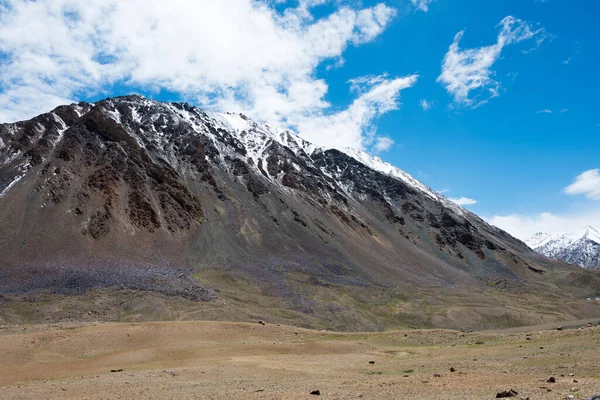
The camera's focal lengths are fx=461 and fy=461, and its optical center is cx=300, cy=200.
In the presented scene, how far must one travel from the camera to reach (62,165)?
137 m

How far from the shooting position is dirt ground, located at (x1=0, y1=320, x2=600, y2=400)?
69.6 ft

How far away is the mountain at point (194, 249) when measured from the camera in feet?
283

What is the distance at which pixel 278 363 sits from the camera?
3228 centimetres

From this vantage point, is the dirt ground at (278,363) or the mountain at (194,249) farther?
the mountain at (194,249)

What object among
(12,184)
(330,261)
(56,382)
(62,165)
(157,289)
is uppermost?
(62,165)

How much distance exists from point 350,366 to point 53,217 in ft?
350

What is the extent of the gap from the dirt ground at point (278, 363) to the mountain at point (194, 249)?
32.9m

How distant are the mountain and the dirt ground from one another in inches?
1294

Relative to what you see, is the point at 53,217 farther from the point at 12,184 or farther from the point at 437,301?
the point at 437,301

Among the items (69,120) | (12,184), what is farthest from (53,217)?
(69,120)

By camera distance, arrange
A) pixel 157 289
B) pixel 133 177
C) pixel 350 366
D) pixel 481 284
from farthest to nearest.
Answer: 1. pixel 481 284
2. pixel 133 177
3. pixel 157 289
4. pixel 350 366

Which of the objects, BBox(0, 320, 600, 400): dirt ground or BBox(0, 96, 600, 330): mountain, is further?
BBox(0, 96, 600, 330): mountain

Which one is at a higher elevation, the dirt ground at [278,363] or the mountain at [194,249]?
the mountain at [194,249]

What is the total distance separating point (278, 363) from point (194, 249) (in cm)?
9585
